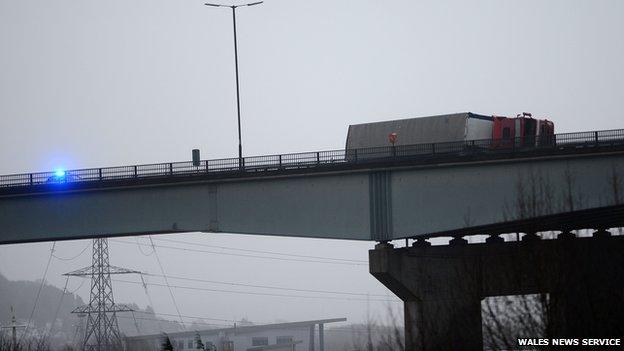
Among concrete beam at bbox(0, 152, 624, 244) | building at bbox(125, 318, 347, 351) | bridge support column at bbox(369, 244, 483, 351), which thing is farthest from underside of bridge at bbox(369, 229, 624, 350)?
building at bbox(125, 318, 347, 351)

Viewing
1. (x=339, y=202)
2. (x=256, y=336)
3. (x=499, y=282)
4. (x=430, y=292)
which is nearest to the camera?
(x=499, y=282)

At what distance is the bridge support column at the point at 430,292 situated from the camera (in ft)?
172

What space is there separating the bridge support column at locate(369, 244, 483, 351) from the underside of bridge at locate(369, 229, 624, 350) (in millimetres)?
55

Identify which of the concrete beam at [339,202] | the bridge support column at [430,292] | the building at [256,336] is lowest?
the building at [256,336]

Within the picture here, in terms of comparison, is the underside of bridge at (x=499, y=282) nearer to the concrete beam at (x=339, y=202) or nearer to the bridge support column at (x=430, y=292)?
the bridge support column at (x=430, y=292)

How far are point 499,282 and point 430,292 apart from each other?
4742 millimetres

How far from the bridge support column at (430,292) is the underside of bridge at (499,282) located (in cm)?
6

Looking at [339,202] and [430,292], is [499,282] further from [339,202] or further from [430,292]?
[339,202]

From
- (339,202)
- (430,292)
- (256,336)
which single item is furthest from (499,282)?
(256,336)

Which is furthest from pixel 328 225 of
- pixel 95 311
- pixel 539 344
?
pixel 95 311

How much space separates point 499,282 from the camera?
5644 cm

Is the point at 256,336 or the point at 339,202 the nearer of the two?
the point at 339,202

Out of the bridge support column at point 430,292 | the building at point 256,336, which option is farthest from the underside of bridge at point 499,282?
the building at point 256,336

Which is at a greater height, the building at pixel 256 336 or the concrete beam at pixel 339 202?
the concrete beam at pixel 339 202
